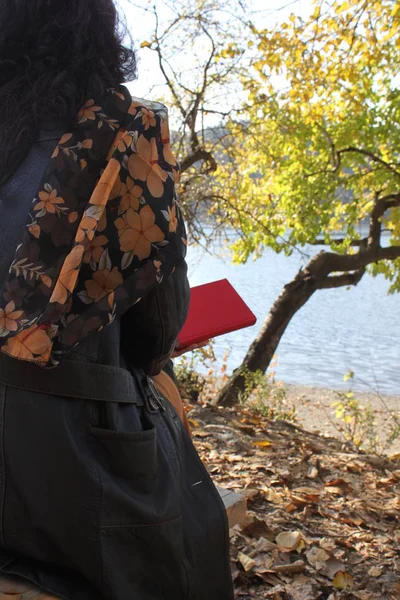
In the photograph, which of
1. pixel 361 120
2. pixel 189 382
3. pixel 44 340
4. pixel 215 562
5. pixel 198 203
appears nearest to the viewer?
pixel 44 340

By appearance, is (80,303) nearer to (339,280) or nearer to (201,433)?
(201,433)

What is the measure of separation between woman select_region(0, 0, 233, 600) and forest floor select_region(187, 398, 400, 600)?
3.91 feet

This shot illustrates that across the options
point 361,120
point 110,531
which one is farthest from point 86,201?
point 361,120

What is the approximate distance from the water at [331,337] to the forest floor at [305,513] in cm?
376

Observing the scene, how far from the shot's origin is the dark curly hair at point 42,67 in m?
1.42

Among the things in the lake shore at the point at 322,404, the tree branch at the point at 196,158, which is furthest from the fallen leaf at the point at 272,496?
the lake shore at the point at 322,404

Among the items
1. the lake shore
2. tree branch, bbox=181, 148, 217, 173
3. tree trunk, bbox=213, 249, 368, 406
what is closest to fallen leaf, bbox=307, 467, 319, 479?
tree branch, bbox=181, 148, 217, 173

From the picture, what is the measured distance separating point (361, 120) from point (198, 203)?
2778 mm

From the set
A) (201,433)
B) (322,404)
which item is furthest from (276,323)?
(201,433)

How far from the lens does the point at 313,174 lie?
869 centimetres

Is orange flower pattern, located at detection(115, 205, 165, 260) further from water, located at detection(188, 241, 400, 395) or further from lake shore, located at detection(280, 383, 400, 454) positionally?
lake shore, located at detection(280, 383, 400, 454)

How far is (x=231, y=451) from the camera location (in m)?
4.04

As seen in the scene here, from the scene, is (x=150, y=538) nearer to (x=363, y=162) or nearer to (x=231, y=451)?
(x=231, y=451)

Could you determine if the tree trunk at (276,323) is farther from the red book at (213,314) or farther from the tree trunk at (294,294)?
the red book at (213,314)
